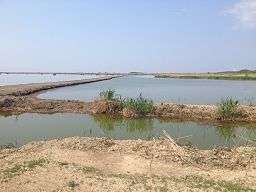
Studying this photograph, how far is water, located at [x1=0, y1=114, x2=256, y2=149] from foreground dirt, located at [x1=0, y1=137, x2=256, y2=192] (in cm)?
301

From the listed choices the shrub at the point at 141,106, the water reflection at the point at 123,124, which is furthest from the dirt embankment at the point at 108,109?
the water reflection at the point at 123,124

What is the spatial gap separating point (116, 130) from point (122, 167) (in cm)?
824

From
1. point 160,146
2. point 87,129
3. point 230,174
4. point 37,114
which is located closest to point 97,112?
point 37,114

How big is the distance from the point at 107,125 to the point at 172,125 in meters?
3.12

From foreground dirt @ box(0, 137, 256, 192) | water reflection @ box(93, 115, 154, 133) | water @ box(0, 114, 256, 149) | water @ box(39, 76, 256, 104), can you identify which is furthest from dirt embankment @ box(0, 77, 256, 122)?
foreground dirt @ box(0, 137, 256, 192)

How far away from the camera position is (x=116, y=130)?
20.6m

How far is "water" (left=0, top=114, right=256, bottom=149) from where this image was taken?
18.2m

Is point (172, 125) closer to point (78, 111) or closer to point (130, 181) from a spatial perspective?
point (78, 111)

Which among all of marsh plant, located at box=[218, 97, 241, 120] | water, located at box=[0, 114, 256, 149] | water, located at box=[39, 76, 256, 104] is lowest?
water, located at box=[0, 114, 256, 149]

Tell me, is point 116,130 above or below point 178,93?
below

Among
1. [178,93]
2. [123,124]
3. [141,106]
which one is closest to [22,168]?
[123,124]

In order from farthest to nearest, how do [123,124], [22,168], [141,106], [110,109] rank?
[110,109]
[141,106]
[123,124]
[22,168]

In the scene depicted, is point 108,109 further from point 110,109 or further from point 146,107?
point 146,107

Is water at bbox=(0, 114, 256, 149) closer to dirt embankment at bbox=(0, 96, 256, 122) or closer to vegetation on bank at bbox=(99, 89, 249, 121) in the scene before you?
vegetation on bank at bbox=(99, 89, 249, 121)
